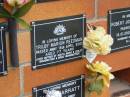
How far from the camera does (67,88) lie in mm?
1485

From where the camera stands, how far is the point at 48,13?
4.37 feet

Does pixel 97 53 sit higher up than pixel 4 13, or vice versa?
pixel 4 13

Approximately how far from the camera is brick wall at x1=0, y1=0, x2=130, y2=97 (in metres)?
1.29

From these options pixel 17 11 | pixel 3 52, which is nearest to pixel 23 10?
pixel 17 11

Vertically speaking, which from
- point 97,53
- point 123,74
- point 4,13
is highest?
point 4,13

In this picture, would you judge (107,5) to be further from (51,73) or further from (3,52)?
(3,52)

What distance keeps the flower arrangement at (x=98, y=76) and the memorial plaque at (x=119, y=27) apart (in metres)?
0.16

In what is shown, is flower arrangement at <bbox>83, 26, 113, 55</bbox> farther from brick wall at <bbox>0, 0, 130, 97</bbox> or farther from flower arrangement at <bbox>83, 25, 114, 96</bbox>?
brick wall at <bbox>0, 0, 130, 97</bbox>

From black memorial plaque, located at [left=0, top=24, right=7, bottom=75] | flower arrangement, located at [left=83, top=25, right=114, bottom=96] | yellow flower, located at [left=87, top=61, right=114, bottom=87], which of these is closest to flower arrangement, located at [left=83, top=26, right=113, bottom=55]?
flower arrangement, located at [left=83, top=25, right=114, bottom=96]

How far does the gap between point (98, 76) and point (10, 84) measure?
0.37 metres

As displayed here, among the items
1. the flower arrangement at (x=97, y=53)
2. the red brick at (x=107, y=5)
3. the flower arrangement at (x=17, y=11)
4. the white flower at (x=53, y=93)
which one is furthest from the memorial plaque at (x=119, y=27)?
the flower arrangement at (x=17, y=11)

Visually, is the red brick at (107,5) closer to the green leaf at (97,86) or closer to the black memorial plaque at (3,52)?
the green leaf at (97,86)

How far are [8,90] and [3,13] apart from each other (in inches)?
11.3

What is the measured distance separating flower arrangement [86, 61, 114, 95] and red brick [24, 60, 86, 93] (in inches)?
1.7
